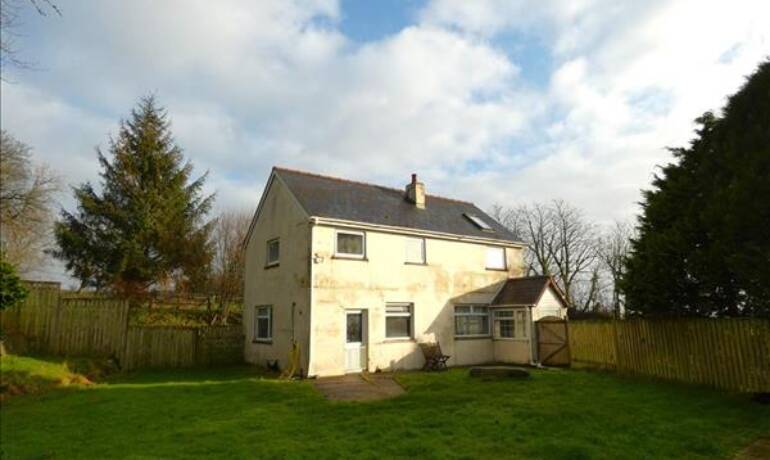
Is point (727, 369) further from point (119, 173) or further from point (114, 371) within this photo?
point (119, 173)

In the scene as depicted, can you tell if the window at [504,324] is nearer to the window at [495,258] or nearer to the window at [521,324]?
the window at [521,324]

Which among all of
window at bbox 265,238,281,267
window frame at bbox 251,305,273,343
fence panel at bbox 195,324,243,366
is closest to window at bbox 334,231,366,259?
window at bbox 265,238,281,267

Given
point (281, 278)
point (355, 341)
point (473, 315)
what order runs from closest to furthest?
1. point (355, 341)
2. point (281, 278)
3. point (473, 315)

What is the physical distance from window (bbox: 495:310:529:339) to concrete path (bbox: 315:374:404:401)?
6.77 meters

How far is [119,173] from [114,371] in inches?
455

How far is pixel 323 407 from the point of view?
12.0 m

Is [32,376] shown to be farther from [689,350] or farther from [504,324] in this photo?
[689,350]

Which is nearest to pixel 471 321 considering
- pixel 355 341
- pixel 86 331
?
pixel 355 341

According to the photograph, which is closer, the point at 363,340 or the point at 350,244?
the point at 363,340

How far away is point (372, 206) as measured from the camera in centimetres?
2123

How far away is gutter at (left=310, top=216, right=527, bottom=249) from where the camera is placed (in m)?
18.4

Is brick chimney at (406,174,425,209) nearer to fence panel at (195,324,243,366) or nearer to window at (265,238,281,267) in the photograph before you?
window at (265,238,281,267)

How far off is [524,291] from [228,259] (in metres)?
21.2

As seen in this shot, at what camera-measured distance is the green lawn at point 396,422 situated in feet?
26.8
